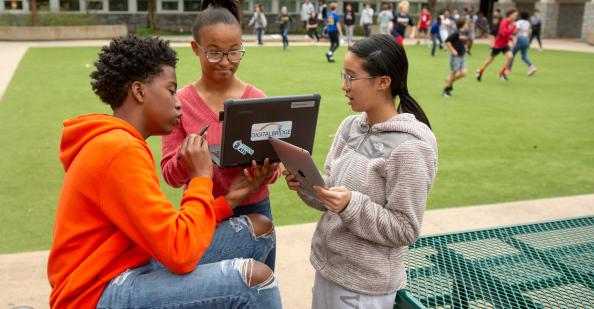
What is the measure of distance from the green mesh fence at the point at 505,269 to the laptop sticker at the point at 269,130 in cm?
87

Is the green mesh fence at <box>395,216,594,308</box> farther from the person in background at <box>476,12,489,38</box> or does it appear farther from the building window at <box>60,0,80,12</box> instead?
the building window at <box>60,0,80,12</box>

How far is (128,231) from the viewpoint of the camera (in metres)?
1.93

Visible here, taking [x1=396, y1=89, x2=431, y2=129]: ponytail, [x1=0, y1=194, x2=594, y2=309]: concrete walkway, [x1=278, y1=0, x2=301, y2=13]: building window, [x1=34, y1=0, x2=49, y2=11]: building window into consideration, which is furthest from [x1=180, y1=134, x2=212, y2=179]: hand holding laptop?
[x1=278, y1=0, x2=301, y2=13]: building window

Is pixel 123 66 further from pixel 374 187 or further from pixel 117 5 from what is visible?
pixel 117 5

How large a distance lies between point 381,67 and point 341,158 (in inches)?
17.4

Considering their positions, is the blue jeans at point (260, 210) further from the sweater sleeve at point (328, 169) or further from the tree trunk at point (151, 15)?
the tree trunk at point (151, 15)

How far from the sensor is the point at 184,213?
6.67 feet

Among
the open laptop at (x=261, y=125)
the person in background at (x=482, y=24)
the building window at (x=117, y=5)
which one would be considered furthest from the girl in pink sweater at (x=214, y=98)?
the building window at (x=117, y=5)

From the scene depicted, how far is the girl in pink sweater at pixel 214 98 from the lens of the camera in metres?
2.85

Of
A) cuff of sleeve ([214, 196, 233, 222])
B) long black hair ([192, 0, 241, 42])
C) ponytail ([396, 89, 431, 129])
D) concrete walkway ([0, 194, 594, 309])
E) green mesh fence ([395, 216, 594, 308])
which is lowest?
concrete walkway ([0, 194, 594, 309])

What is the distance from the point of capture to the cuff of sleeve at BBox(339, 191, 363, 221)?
227 centimetres

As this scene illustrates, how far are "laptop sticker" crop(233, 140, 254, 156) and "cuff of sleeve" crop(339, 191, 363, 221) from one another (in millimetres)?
482

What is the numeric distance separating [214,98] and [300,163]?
0.90 metres

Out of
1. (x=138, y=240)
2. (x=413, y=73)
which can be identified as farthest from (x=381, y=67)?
(x=413, y=73)
